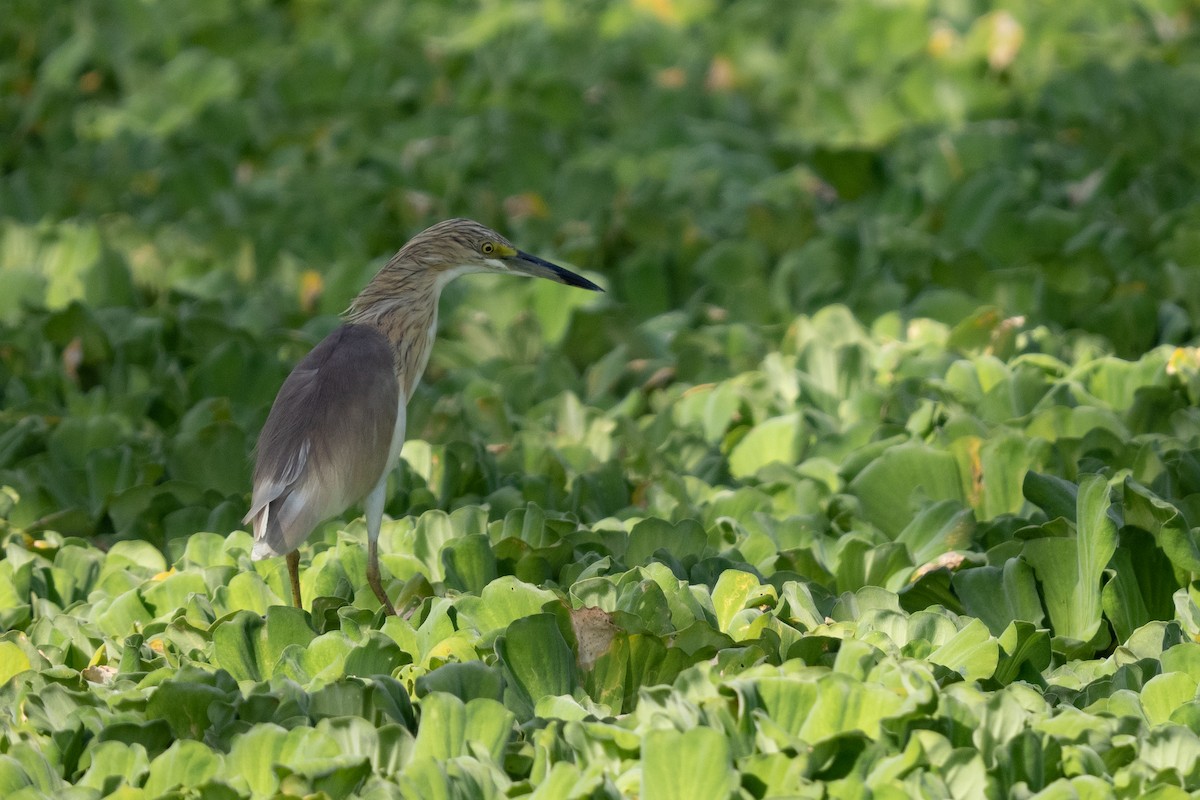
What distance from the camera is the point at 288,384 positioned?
14.4 ft

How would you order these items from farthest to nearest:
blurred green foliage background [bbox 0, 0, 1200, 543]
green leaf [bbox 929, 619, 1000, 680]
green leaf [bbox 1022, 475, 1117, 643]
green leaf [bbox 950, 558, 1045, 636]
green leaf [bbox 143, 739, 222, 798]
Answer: blurred green foliage background [bbox 0, 0, 1200, 543], green leaf [bbox 950, 558, 1045, 636], green leaf [bbox 1022, 475, 1117, 643], green leaf [bbox 929, 619, 1000, 680], green leaf [bbox 143, 739, 222, 798]

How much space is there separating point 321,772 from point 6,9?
734cm

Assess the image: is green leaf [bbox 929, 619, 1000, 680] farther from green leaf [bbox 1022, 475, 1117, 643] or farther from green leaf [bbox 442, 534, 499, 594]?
green leaf [bbox 442, 534, 499, 594]

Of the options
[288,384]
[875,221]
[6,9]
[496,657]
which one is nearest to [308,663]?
[496,657]

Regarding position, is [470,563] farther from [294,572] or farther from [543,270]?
[543,270]

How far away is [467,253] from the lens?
4.80 meters

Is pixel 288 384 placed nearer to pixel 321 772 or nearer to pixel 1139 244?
pixel 321 772

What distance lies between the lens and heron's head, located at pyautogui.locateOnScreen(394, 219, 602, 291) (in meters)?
4.78

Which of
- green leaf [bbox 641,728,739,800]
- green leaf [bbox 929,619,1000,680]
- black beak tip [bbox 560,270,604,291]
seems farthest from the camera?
black beak tip [bbox 560,270,604,291]

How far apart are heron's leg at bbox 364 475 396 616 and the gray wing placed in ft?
0.14

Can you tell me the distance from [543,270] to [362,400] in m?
0.75

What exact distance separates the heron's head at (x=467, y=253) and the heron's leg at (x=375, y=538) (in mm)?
825

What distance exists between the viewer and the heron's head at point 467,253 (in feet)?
15.7

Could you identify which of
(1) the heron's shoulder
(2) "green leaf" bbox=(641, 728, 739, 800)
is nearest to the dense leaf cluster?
(2) "green leaf" bbox=(641, 728, 739, 800)
